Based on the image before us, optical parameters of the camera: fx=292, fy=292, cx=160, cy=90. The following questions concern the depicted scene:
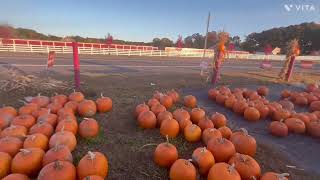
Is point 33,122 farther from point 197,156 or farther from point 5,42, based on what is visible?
point 5,42

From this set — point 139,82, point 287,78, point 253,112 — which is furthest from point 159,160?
point 287,78

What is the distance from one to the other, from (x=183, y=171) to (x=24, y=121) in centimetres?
250

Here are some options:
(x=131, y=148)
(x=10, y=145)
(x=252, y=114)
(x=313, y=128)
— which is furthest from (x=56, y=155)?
(x=313, y=128)

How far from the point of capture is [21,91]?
22.1 feet

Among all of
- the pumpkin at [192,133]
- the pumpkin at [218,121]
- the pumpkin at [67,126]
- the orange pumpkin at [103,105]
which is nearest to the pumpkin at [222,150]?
the pumpkin at [192,133]

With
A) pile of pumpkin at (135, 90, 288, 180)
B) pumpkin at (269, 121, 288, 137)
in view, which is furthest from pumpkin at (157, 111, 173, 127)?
pumpkin at (269, 121, 288, 137)

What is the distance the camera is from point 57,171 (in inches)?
113

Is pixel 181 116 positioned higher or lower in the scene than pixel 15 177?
higher

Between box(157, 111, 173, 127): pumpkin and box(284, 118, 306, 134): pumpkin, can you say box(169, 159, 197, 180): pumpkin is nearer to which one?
box(157, 111, 173, 127): pumpkin

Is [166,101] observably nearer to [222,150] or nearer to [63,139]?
[222,150]

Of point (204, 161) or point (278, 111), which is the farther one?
point (278, 111)

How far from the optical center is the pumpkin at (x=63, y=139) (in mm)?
3632

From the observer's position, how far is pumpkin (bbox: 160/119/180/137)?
177 inches

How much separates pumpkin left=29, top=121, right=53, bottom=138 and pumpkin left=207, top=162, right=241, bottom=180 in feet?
7.36
